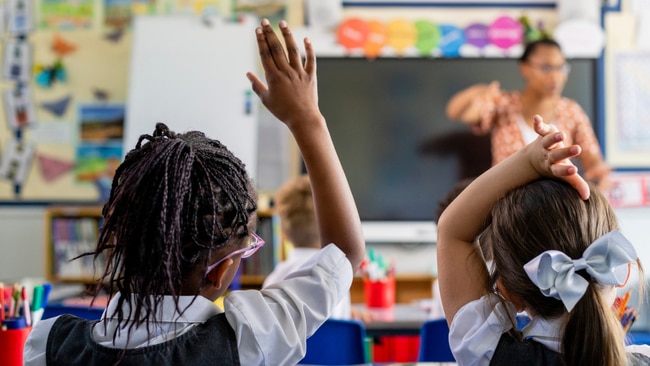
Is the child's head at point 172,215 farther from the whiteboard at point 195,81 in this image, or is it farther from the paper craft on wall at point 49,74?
the paper craft on wall at point 49,74

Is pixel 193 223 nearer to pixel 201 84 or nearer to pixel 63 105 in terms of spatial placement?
pixel 201 84

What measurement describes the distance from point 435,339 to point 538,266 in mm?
928

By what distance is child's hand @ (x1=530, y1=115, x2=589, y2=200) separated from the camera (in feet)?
2.94

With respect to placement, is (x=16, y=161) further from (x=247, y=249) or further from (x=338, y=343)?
(x=247, y=249)

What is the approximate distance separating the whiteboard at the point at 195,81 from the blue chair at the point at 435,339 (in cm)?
190

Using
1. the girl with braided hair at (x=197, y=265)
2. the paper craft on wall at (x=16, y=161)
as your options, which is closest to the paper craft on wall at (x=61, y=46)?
the paper craft on wall at (x=16, y=161)

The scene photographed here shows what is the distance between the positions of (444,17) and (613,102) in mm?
997

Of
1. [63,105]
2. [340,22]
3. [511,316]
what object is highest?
[340,22]

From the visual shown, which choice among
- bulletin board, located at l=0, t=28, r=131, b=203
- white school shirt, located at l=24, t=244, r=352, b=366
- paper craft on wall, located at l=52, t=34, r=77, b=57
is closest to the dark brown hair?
bulletin board, located at l=0, t=28, r=131, b=203

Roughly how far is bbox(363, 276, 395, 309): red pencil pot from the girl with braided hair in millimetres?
1953

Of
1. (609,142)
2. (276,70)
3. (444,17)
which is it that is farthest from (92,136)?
(276,70)

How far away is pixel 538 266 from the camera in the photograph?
2.92ft

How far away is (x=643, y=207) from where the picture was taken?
372 centimetres

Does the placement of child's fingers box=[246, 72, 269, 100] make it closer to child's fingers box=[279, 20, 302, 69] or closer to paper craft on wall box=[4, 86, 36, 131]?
child's fingers box=[279, 20, 302, 69]
